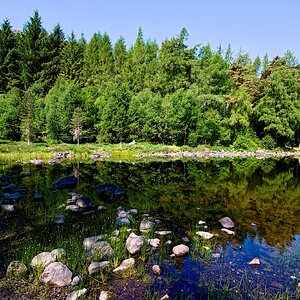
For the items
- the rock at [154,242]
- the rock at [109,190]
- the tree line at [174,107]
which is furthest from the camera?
the tree line at [174,107]

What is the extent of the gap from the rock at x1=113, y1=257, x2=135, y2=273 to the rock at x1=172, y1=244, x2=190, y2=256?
118 centimetres

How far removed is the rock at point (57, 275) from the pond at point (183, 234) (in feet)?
1.15

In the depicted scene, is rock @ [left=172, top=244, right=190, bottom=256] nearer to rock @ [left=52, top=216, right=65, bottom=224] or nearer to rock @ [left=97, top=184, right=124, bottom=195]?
rock @ [left=52, top=216, right=65, bottom=224]

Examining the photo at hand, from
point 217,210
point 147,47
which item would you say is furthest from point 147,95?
point 217,210

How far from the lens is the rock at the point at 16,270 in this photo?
578 cm

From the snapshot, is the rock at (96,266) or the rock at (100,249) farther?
the rock at (100,249)

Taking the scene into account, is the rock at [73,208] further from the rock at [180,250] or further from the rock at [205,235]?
the rock at [180,250]

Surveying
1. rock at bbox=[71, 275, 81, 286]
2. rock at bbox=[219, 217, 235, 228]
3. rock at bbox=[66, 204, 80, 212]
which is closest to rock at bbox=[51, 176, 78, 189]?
rock at bbox=[66, 204, 80, 212]

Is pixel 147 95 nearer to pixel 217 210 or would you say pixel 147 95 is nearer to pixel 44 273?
pixel 217 210

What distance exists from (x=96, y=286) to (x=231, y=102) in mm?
43165

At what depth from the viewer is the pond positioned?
19.3 ft

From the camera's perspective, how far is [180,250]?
7.26m

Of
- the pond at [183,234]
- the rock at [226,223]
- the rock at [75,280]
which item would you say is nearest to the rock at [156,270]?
the pond at [183,234]

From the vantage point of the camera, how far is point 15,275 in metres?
5.77
